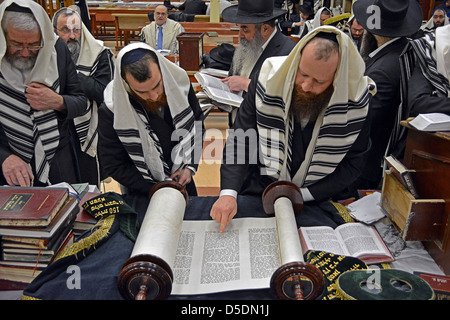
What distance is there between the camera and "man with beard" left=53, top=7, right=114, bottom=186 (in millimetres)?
3066

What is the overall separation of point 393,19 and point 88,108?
7.40ft

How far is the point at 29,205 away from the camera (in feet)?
5.06

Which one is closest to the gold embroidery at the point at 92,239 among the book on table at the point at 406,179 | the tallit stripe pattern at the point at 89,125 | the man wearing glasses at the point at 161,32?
the book on table at the point at 406,179

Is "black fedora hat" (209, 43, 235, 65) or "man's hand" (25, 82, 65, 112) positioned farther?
"black fedora hat" (209, 43, 235, 65)

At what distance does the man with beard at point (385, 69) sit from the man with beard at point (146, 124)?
1.15 m

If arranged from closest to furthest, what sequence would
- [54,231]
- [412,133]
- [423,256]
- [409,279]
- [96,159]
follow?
[409,279]
[54,231]
[423,256]
[412,133]
[96,159]

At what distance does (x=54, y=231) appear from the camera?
59.5 inches

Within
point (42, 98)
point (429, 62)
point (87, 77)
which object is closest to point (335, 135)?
point (429, 62)

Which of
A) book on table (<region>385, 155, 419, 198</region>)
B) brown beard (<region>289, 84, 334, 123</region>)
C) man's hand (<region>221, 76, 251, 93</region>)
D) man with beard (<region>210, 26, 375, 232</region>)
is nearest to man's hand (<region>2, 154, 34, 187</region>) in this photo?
man with beard (<region>210, 26, 375, 232</region>)

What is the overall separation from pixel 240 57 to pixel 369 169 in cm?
150

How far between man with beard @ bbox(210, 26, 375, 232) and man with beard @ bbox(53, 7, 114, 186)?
1465 millimetres

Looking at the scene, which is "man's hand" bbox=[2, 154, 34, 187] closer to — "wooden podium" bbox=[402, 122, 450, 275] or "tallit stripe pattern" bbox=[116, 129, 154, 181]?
"tallit stripe pattern" bbox=[116, 129, 154, 181]

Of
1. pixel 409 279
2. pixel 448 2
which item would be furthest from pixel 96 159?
pixel 448 2
